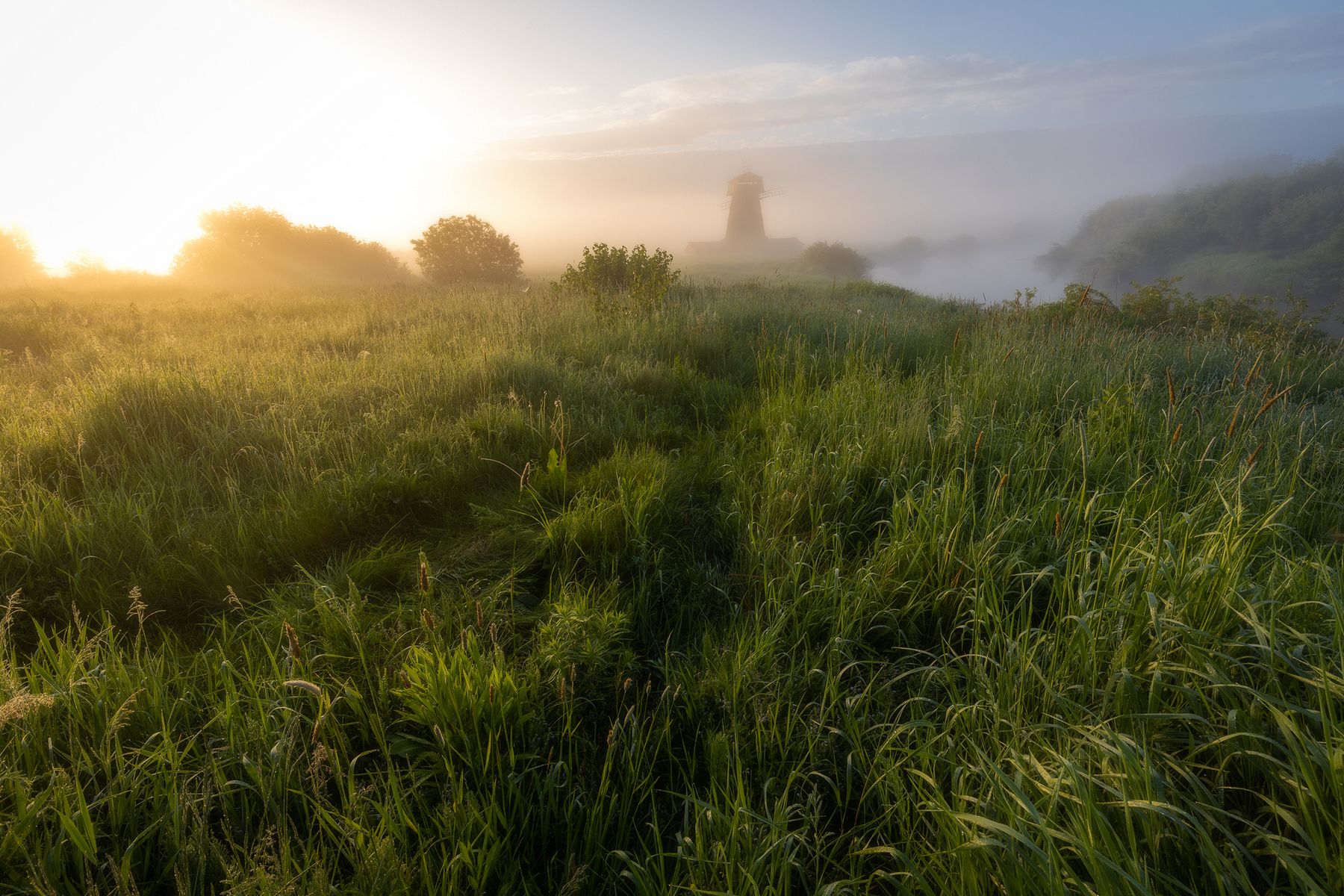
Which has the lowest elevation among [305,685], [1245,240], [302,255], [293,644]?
[293,644]

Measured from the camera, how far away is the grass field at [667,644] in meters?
1.34

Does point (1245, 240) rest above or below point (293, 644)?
above

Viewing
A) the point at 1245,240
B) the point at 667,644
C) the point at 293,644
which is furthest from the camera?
the point at 1245,240

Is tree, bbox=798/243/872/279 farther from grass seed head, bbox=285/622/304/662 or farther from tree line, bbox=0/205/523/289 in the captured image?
grass seed head, bbox=285/622/304/662

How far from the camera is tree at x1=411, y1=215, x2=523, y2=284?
83.4ft

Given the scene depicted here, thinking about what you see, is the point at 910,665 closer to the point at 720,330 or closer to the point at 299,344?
the point at 720,330

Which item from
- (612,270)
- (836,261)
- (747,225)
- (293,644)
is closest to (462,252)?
(612,270)

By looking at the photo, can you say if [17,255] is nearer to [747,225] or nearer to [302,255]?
[302,255]

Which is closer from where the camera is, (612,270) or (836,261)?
(612,270)

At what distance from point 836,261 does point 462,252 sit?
1722 inches

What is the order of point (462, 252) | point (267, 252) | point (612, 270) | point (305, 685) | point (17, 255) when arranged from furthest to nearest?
point (17, 255) < point (267, 252) < point (462, 252) < point (612, 270) < point (305, 685)

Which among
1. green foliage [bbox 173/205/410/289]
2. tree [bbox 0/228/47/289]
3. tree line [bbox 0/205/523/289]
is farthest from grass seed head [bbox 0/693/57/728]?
tree [bbox 0/228/47/289]

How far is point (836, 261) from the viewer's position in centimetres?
5819

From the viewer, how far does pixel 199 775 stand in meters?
1.60
